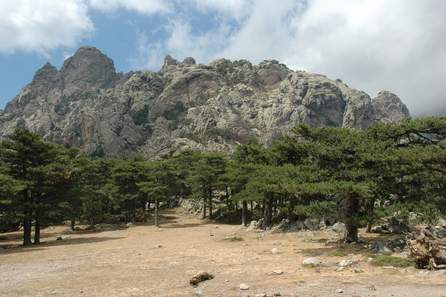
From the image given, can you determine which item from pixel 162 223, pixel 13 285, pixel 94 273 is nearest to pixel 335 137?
pixel 94 273

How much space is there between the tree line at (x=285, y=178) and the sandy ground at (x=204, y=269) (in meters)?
3.59

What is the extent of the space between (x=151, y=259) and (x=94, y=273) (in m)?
4.92

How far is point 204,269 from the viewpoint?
2069 centimetres

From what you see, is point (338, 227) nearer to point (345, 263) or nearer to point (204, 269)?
point (345, 263)

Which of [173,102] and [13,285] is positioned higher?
[173,102]

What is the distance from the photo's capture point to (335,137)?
2583cm

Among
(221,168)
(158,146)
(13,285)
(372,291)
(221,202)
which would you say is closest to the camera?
(372,291)

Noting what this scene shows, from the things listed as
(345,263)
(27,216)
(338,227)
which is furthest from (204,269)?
(27,216)

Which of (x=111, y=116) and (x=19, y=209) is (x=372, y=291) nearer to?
(x=19, y=209)

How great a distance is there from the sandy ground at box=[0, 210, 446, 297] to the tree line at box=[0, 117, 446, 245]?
3594 millimetres

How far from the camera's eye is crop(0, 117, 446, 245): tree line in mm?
22750

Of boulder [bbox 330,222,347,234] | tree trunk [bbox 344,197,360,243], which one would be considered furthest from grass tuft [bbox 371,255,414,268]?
boulder [bbox 330,222,347,234]

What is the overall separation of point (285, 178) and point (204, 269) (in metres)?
7.95

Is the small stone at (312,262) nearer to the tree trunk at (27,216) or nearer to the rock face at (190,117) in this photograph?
the tree trunk at (27,216)
